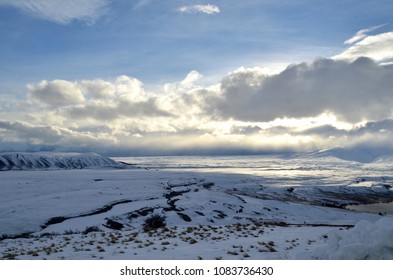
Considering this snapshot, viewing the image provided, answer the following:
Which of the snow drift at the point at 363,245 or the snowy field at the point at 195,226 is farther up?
the snow drift at the point at 363,245

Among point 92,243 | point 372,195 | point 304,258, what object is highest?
point 304,258

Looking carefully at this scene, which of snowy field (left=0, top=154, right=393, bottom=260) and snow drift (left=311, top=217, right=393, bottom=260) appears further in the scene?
snowy field (left=0, top=154, right=393, bottom=260)

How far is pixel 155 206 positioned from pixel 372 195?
83.7 m

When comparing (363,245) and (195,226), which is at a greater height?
(363,245)

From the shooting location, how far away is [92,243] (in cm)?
1752

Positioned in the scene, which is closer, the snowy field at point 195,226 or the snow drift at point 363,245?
the snow drift at point 363,245

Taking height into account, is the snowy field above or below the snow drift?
below

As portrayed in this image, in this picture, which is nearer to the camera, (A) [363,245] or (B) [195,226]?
(A) [363,245]
